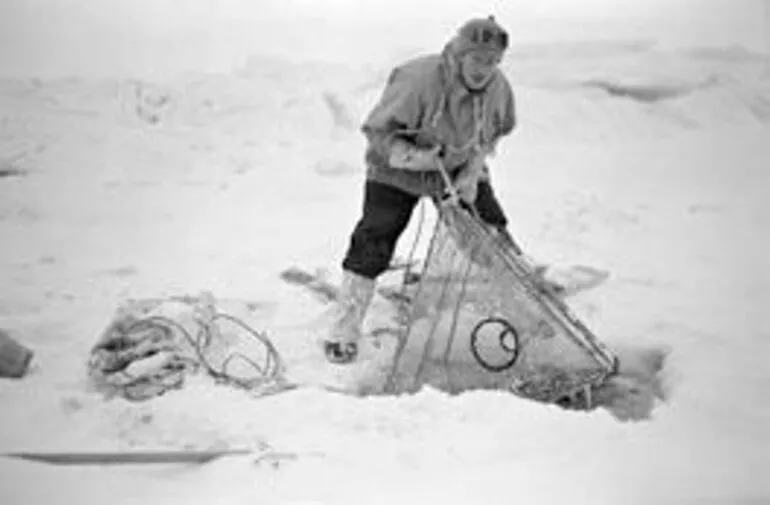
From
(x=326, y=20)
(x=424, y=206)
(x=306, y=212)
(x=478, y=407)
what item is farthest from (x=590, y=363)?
(x=326, y=20)

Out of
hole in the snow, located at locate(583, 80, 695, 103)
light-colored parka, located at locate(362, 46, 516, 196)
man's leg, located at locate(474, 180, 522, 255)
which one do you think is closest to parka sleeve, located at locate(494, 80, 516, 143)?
light-colored parka, located at locate(362, 46, 516, 196)

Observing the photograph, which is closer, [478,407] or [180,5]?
[478,407]

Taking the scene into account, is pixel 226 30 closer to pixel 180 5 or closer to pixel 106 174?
pixel 180 5

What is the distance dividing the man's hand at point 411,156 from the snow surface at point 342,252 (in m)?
0.20

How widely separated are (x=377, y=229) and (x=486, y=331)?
0.31 metres

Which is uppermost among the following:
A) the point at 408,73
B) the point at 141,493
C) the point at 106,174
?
the point at 408,73

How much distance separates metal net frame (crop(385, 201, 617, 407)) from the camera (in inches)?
104

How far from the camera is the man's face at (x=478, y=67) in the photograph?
8.47 feet

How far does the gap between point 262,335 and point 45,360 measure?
0.44m

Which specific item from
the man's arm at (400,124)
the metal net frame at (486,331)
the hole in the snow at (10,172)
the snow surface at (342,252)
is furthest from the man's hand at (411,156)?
the hole in the snow at (10,172)

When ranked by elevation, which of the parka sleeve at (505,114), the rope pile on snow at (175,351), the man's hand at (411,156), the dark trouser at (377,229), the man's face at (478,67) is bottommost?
the rope pile on snow at (175,351)

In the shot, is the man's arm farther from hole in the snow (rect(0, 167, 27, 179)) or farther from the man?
hole in the snow (rect(0, 167, 27, 179))

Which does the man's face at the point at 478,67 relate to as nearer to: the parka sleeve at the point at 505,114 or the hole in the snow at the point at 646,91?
the parka sleeve at the point at 505,114

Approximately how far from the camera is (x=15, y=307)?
2.57 meters
